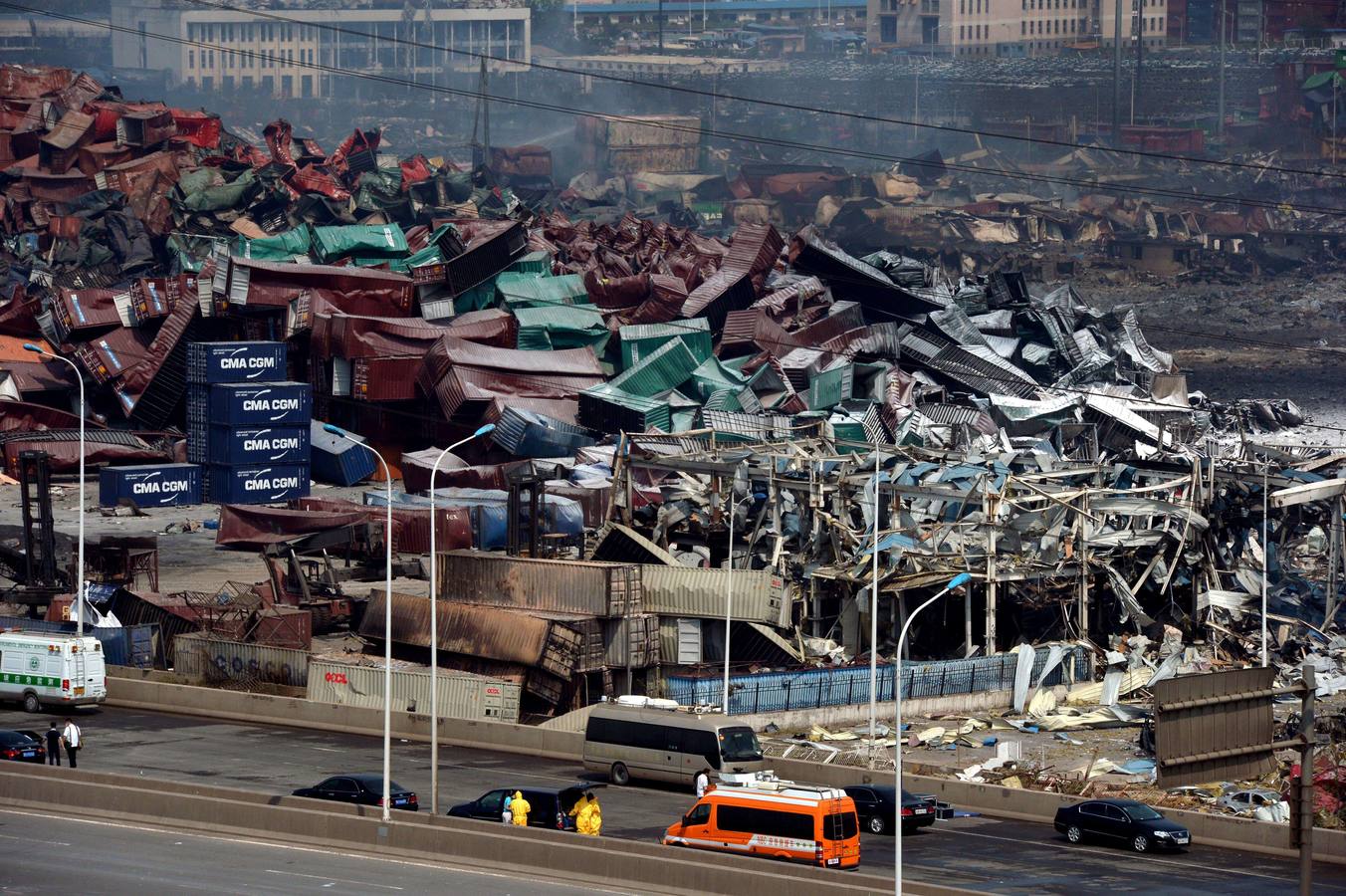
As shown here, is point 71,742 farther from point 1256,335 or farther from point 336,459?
point 1256,335

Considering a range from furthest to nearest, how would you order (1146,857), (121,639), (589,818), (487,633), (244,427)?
(244,427) < (121,639) < (487,633) < (1146,857) < (589,818)

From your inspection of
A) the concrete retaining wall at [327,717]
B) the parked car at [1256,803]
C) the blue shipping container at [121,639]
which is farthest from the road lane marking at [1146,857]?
the blue shipping container at [121,639]

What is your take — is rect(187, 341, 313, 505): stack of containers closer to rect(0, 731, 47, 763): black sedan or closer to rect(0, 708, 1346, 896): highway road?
rect(0, 708, 1346, 896): highway road

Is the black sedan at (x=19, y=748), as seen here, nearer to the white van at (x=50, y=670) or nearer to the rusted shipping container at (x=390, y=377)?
the white van at (x=50, y=670)

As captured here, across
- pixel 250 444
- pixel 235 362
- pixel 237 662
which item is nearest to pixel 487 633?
pixel 237 662

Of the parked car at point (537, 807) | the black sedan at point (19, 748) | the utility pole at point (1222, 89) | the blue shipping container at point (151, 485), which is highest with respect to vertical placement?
the utility pole at point (1222, 89)

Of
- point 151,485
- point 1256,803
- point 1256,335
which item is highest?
point 1256,803
